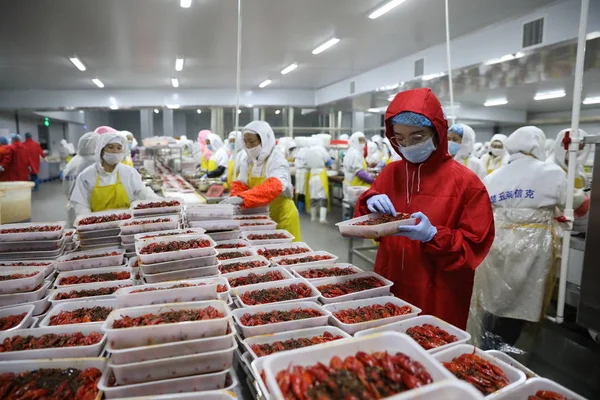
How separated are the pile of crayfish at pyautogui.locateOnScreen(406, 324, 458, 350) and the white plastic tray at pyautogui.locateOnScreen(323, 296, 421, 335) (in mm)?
86

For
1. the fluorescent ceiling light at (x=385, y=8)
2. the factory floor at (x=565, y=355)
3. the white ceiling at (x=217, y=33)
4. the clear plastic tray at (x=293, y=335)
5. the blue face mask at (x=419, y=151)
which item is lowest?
the factory floor at (x=565, y=355)

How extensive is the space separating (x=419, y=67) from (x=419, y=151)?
25.8 feet

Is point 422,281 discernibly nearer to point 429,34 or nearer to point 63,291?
Answer: point 63,291

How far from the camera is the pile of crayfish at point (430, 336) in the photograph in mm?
1499

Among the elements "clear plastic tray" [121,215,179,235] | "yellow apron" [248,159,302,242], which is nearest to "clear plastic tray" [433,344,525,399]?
"clear plastic tray" [121,215,179,235]

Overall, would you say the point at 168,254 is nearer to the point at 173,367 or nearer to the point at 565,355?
the point at 173,367

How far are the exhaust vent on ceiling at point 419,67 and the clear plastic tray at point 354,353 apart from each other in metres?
8.92

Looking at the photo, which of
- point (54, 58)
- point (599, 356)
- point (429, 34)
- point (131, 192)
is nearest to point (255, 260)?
point (131, 192)

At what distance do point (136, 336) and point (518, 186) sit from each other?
3442 millimetres

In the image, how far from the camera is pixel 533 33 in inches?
238

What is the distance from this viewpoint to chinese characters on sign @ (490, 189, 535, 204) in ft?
10.9

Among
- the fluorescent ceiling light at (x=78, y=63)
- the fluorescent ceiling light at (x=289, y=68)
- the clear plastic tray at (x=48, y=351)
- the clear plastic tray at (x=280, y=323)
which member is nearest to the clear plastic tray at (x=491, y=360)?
the clear plastic tray at (x=280, y=323)

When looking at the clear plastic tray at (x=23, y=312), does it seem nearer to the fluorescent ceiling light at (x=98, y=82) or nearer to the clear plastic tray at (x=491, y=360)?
the clear plastic tray at (x=491, y=360)

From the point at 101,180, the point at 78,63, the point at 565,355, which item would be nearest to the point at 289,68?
the point at 78,63
